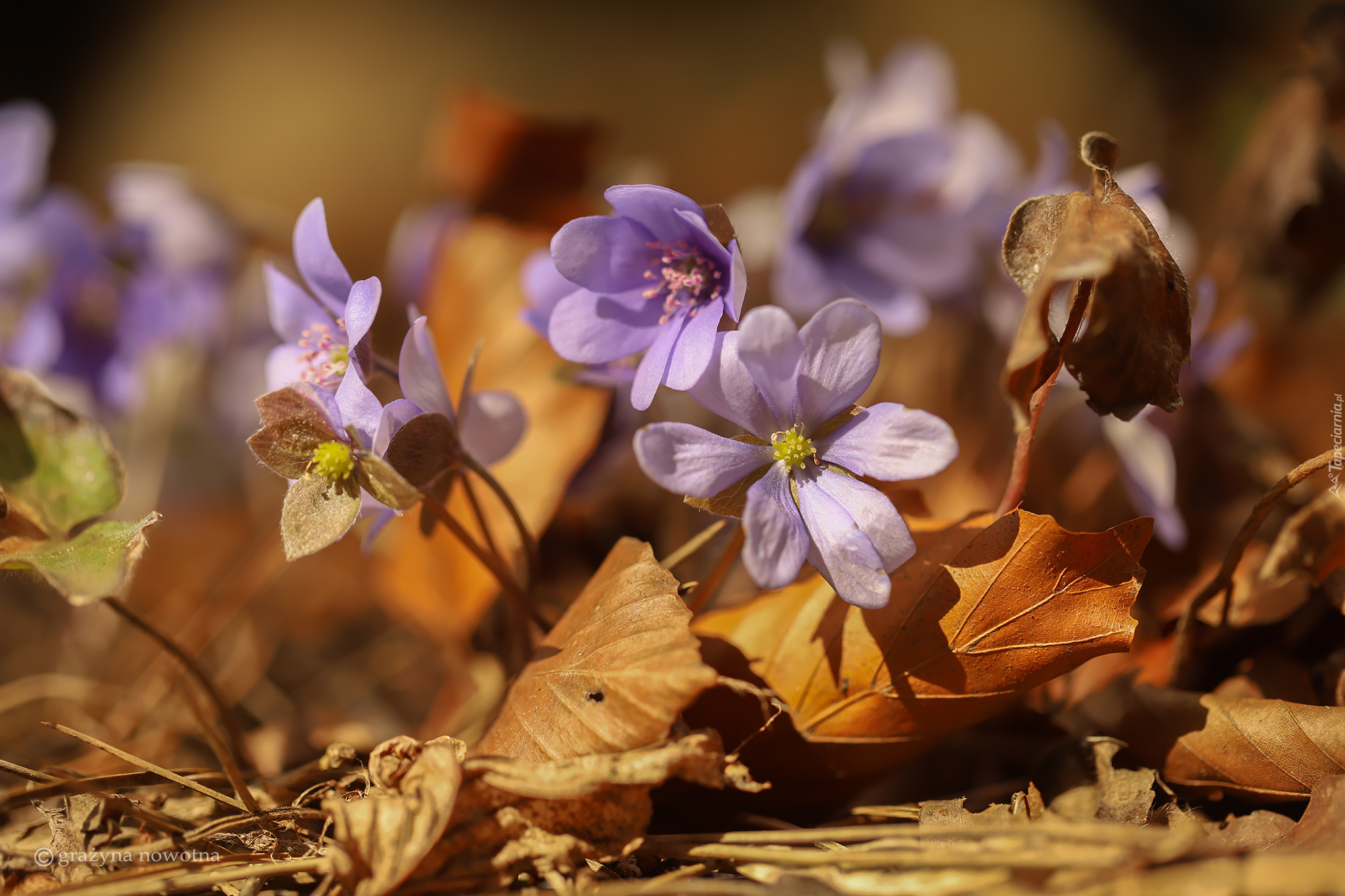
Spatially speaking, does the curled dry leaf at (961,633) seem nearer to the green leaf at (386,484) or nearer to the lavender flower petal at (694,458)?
the lavender flower petal at (694,458)

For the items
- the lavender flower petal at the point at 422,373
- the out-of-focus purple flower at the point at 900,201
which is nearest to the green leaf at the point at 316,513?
the lavender flower petal at the point at 422,373

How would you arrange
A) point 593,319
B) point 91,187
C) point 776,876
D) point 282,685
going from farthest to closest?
point 91,187
point 282,685
point 593,319
point 776,876

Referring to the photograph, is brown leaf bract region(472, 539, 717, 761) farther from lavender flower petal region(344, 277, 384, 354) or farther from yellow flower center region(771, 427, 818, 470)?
lavender flower petal region(344, 277, 384, 354)

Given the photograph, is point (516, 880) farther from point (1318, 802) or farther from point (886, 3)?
point (886, 3)

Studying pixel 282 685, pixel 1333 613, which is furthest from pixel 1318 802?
pixel 282 685

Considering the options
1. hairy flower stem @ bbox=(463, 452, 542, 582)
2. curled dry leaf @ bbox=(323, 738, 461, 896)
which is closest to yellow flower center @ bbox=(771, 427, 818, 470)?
hairy flower stem @ bbox=(463, 452, 542, 582)

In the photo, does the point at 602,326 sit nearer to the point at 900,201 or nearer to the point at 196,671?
the point at 196,671
